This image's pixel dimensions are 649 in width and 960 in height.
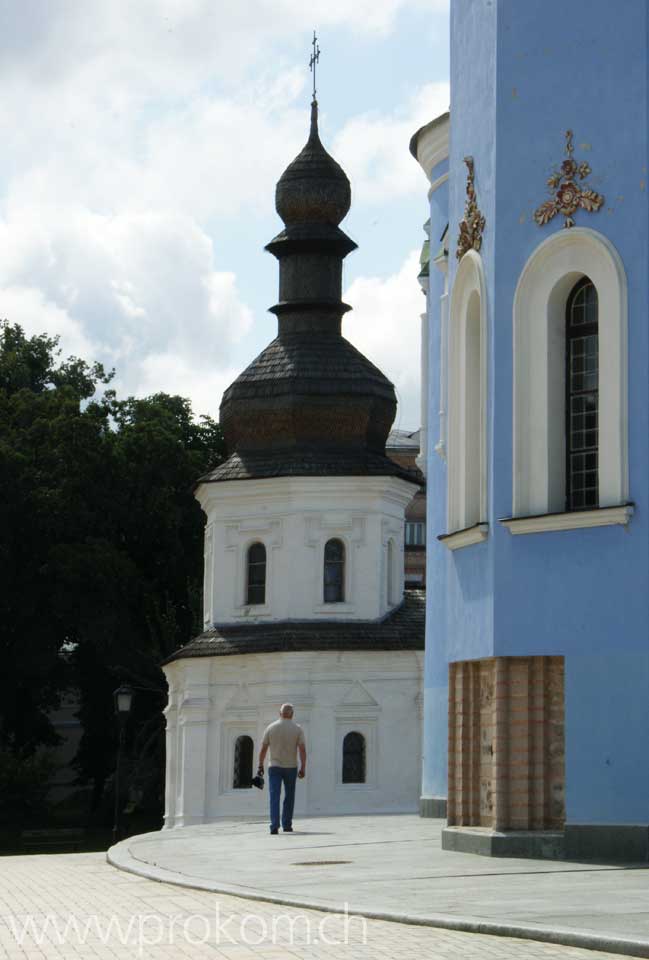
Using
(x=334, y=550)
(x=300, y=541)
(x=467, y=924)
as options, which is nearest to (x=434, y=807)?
(x=467, y=924)

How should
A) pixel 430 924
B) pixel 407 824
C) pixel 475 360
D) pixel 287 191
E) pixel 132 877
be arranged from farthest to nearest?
pixel 287 191
pixel 407 824
pixel 475 360
pixel 132 877
pixel 430 924

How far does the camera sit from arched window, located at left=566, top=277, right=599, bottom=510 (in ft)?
58.9

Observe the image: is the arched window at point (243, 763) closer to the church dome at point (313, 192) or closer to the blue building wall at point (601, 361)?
the church dome at point (313, 192)

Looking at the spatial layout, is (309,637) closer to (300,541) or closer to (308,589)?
(308,589)

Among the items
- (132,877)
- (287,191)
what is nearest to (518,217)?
(132,877)

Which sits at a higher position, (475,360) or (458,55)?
(458,55)

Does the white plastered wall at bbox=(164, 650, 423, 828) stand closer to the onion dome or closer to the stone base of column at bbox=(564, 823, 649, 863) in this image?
the onion dome

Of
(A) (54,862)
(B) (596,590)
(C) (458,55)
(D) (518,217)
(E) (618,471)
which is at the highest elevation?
(C) (458,55)

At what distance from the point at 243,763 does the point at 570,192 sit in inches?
1188

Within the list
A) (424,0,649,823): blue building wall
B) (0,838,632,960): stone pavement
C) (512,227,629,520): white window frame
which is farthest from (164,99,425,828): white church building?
(0,838,632,960): stone pavement

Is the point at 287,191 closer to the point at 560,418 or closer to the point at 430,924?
the point at 560,418

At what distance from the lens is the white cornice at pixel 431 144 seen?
27391 millimetres

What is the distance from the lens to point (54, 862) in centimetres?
1991

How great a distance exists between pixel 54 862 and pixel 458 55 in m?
9.84
